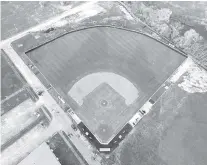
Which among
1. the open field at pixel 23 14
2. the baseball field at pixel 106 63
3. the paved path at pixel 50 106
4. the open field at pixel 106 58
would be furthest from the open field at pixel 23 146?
the open field at pixel 23 14

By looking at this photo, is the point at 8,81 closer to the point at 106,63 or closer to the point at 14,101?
the point at 14,101

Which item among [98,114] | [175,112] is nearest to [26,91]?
[98,114]

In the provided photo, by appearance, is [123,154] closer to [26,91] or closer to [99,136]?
[99,136]

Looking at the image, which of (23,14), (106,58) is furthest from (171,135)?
(23,14)

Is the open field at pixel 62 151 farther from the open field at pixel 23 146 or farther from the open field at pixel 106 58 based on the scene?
the open field at pixel 106 58

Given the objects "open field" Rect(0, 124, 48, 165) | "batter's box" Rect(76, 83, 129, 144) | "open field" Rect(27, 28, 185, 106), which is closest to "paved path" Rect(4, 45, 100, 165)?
"open field" Rect(0, 124, 48, 165)

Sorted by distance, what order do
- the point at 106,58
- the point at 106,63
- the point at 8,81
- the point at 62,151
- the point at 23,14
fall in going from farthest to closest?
the point at 23,14 < the point at 106,58 < the point at 106,63 < the point at 8,81 < the point at 62,151

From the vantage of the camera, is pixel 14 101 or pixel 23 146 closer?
pixel 23 146
